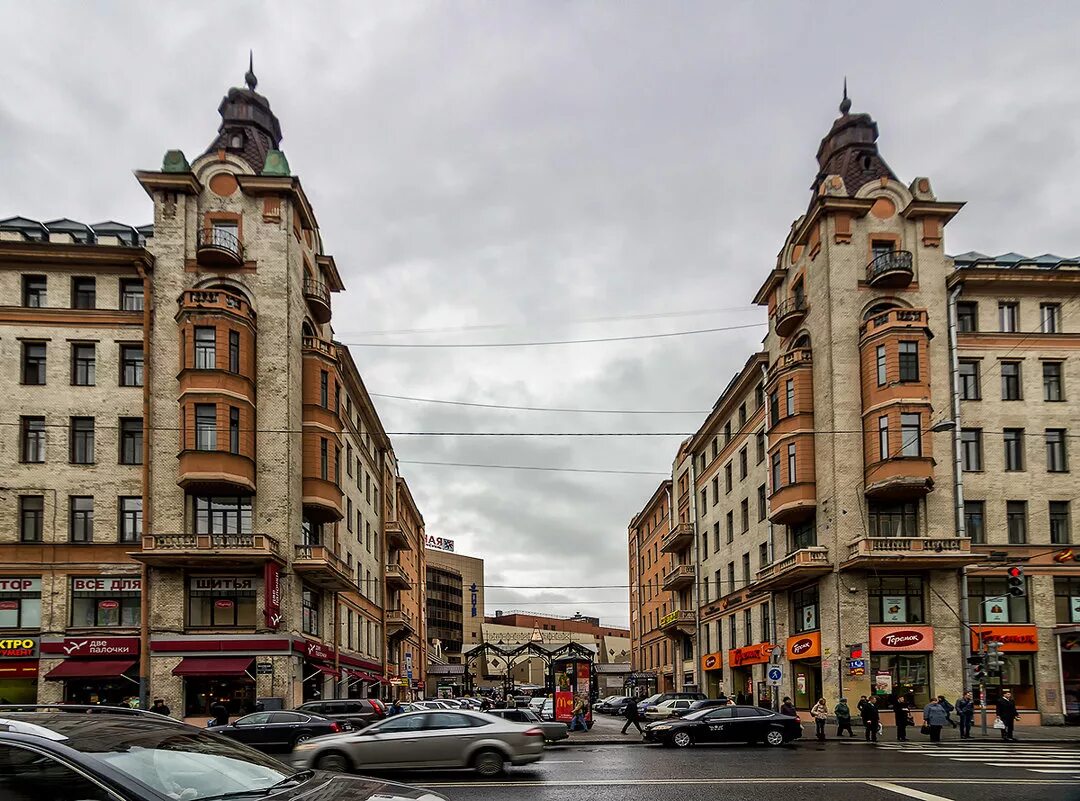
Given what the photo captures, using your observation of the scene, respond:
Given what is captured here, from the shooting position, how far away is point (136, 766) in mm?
5109

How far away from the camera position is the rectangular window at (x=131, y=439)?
131 feet

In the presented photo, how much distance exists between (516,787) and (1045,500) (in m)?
33.3

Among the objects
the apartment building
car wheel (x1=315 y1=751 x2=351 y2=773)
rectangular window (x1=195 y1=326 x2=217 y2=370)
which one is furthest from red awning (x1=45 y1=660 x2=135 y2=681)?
car wheel (x1=315 y1=751 x2=351 y2=773)

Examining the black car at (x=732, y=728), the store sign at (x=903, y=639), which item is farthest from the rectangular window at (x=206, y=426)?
the store sign at (x=903, y=639)

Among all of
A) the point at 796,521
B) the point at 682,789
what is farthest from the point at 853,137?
the point at 682,789

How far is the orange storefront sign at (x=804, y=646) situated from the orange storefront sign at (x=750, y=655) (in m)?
1.02

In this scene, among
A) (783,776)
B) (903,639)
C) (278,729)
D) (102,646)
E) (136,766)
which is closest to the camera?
(136,766)

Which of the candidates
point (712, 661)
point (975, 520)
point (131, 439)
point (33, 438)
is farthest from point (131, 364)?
point (712, 661)

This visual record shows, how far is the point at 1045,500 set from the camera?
41.8 metres

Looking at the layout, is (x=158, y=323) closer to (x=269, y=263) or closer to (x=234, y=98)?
(x=269, y=263)

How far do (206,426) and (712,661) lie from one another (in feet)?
117

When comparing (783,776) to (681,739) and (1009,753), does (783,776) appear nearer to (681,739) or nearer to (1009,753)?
(1009,753)

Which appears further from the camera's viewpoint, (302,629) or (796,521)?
(796,521)

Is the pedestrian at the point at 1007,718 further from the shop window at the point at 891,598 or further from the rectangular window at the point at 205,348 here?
the rectangular window at the point at 205,348
